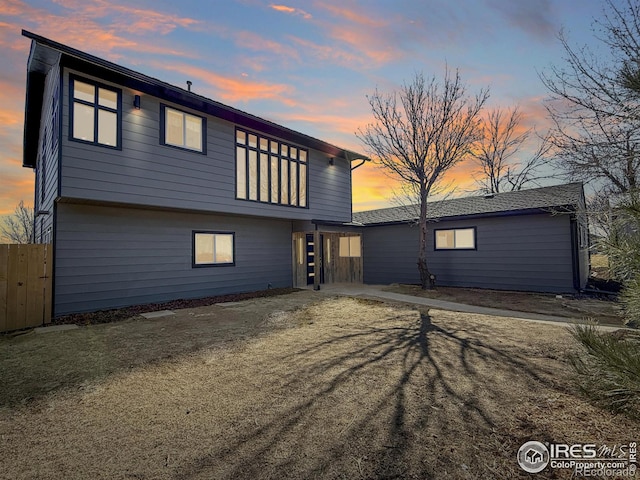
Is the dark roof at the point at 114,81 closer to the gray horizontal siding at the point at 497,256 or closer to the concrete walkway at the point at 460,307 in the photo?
the gray horizontal siding at the point at 497,256

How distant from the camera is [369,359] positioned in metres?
4.12

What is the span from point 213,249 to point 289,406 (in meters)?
7.90

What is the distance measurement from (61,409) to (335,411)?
2.60 metres

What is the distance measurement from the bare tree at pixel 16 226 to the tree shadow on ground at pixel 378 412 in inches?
985

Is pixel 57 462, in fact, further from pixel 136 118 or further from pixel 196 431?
pixel 136 118

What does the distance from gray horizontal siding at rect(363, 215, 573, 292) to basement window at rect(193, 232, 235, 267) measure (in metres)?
6.89

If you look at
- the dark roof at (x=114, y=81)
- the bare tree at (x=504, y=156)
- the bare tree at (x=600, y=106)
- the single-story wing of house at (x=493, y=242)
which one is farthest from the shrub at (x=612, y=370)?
the bare tree at (x=504, y=156)

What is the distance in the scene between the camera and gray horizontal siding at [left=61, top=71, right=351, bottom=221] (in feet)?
21.8

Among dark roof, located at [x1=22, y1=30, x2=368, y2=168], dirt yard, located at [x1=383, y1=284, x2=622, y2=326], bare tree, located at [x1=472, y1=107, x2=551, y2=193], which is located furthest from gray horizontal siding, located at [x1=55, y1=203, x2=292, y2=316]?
bare tree, located at [x1=472, y1=107, x2=551, y2=193]

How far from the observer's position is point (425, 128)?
11.0 metres

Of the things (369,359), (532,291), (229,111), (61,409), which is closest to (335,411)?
(369,359)

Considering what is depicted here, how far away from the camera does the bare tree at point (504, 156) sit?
832 inches

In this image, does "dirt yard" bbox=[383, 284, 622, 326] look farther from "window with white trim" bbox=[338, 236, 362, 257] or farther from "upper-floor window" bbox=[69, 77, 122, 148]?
"upper-floor window" bbox=[69, 77, 122, 148]

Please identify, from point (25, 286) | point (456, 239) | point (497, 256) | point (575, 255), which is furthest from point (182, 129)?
point (575, 255)
